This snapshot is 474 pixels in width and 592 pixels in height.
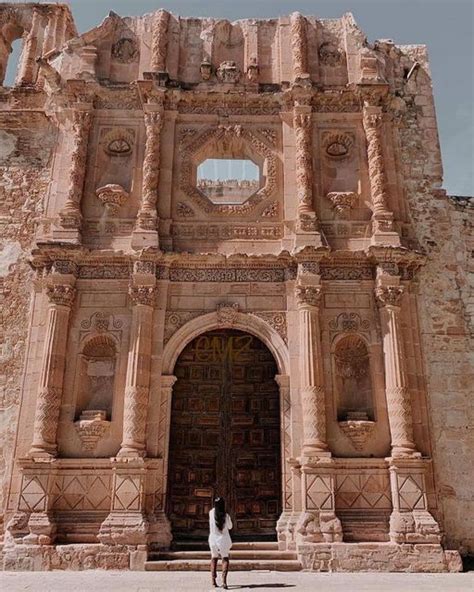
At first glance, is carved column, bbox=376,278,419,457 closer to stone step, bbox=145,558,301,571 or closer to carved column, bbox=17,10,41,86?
stone step, bbox=145,558,301,571

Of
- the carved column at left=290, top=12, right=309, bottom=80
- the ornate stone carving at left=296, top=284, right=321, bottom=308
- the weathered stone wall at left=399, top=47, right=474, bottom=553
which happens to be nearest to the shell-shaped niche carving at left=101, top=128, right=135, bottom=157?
the carved column at left=290, top=12, right=309, bottom=80

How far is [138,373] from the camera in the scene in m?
10.2

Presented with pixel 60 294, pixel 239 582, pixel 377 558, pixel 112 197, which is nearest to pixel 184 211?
pixel 112 197

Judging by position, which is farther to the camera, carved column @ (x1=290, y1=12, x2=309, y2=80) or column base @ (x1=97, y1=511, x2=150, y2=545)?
carved column @ (x1=290, y1=12, x2=309, y2=80)

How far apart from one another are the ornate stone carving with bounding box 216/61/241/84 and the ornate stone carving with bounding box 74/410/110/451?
757 cm

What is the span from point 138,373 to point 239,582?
3935mm

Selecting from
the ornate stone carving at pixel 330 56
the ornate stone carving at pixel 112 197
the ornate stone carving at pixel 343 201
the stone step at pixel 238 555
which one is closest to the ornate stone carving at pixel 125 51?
the ornate stone carving at pixel 112 197

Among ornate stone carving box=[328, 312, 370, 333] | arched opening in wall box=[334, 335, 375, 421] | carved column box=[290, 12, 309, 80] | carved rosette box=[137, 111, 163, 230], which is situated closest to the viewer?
arched opening in wall box=[334, 335, 375, 421]

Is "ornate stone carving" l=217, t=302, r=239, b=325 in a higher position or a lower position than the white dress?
higher

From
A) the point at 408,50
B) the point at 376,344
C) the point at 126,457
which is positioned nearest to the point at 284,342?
the point at 376,344

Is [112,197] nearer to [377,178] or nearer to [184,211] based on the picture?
[184,211]

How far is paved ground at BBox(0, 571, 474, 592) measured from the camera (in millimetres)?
7035

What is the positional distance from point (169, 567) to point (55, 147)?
28.3 feet

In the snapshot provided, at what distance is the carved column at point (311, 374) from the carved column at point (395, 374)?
1.16 metres
